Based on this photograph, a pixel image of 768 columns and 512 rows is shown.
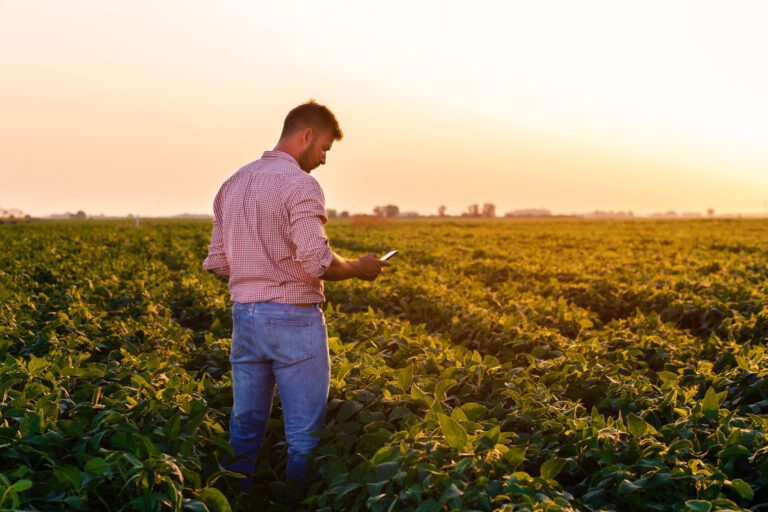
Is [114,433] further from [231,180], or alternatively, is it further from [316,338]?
[231,180]

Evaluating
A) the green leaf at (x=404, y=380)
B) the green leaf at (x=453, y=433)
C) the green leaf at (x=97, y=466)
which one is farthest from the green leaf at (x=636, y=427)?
the green leaf at (x=97, y=466)

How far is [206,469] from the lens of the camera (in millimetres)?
3982

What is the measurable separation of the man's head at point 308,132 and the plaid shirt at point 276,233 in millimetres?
82

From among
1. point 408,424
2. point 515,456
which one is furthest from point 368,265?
point 515,456

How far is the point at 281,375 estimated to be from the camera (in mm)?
3926

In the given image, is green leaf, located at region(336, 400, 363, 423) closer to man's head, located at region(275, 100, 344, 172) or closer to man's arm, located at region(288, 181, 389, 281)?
man's arm, located at region(288, 181, 389, 281)

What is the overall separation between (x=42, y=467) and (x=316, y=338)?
160 cm

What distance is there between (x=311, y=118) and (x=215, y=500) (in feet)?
7.28

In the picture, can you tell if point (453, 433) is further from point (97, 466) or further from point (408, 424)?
point (97, 466)

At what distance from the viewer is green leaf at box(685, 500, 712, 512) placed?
2.91 m

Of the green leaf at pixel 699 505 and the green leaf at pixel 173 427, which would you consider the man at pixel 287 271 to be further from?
the green leaf at pixel 699 505

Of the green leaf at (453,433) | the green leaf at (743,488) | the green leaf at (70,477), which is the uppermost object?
the green leaf at (453,433)

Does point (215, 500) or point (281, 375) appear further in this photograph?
point (281, 375)

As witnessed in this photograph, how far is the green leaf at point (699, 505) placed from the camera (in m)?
2.91
